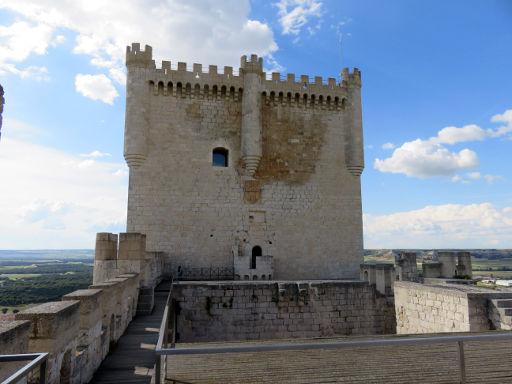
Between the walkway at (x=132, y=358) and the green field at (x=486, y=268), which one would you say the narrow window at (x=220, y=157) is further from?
the green field at (x=486, y=268)

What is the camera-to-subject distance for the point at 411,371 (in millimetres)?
3867

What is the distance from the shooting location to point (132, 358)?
5.15 m

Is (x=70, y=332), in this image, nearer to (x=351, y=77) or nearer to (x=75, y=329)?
(x=75, y=329)

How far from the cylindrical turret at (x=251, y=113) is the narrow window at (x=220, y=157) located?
87 centimetres

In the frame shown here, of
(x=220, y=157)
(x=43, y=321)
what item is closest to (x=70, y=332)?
(x=43, y=321)

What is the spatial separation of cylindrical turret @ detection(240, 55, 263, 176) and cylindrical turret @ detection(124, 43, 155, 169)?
4.19m

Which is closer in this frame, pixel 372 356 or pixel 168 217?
pixel 372 356

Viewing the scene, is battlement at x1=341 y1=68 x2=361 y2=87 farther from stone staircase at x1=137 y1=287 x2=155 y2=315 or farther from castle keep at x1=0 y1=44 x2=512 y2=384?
stone staircase at x1=137 y1=287 x2=155 y2=315

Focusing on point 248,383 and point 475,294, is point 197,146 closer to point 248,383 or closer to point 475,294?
point 475,294

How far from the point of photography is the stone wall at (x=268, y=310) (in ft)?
33.3

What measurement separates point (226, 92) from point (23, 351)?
14424 millimetres

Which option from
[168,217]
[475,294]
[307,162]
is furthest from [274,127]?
[475,294]

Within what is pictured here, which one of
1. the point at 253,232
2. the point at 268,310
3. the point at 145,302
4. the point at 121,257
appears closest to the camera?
the point at 145,302

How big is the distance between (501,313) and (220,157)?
1170 centimetres
